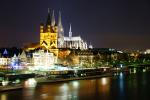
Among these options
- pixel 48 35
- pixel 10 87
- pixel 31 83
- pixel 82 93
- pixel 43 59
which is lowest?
pixel 82 93

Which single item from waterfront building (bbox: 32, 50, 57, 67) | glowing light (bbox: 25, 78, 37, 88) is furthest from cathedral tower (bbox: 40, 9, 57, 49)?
glowing light (bbox: 25, 78, 37, 88)

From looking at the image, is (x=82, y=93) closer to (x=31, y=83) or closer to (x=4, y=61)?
(x=31, y=83)

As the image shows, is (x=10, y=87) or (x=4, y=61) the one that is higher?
(x=4, y=61)

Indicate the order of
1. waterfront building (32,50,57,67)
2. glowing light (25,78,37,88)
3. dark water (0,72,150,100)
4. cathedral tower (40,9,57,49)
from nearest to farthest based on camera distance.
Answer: dark water (0,72,150,100) < glowing light (25,78,37,88) < waterfront building (32,50,57,67) < cathedral tower (40,9,57,49)

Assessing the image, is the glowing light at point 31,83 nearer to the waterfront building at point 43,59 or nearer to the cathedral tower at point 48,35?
the waterfront building at point 43,59

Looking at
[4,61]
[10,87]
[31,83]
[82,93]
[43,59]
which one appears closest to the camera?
[82,93]

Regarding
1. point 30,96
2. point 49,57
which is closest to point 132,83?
point 30,96

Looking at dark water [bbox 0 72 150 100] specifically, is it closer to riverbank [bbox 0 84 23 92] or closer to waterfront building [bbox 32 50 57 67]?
riverbank [bbox 0 84 23 92]

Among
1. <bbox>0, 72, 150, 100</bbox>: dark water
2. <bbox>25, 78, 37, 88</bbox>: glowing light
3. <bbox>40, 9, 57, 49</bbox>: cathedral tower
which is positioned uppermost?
<bbox>40, 9, 57, 49</bbox>: cathedral tower

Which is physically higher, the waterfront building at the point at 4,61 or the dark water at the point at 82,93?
the waterfront building at the point at 4,61

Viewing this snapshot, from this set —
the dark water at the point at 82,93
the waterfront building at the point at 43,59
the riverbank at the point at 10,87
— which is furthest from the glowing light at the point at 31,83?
the waterfront building at the point at 43,59

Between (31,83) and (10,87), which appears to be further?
(31,83)

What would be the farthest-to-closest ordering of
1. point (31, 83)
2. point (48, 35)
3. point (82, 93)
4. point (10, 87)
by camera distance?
point (48, 35) < point (31, 83) < point (10, 87) < point (82, 93)

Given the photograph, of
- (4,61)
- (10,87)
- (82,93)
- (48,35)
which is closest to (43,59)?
(4,61)
